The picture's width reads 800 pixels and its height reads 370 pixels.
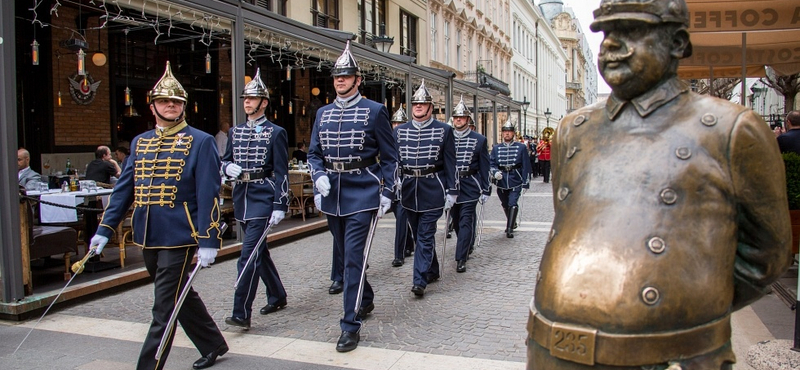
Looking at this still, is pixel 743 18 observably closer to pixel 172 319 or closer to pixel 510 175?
pixel 510 175

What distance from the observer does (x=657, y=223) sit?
72.9 inches

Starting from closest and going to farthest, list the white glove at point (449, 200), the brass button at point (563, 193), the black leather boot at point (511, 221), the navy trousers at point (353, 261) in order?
the brass button at point (563, 193) < the navy trousers at point (353, 261) < the white glove at point (449, 200) < the black leather boot at point (511, 221)

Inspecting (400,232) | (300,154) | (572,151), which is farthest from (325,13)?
(572,151)

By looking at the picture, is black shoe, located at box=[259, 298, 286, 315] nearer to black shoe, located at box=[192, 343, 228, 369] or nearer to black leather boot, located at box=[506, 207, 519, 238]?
black shoe, located at box=[192, 343, 228, 369]

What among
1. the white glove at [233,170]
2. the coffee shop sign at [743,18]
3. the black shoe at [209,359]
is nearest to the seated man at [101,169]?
the white glove at [233,170]

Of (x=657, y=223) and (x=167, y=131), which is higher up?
(x=167, y=131)

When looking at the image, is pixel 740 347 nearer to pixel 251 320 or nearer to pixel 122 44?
pixel 251 320

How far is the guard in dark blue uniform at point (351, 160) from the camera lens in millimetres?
5707

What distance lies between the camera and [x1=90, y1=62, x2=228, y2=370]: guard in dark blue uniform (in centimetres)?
452

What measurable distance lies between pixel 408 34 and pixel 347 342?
2401cm

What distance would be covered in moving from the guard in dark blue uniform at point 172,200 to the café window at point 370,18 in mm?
18400

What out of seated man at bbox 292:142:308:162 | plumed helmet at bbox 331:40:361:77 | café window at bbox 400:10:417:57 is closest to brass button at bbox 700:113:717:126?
plumed helmet at bbox 331:40:361:77

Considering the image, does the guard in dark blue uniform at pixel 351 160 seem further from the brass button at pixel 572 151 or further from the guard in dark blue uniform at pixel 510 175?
the guard in dark blue uniform at pixel 510 175

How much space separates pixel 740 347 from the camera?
17.1 feet
